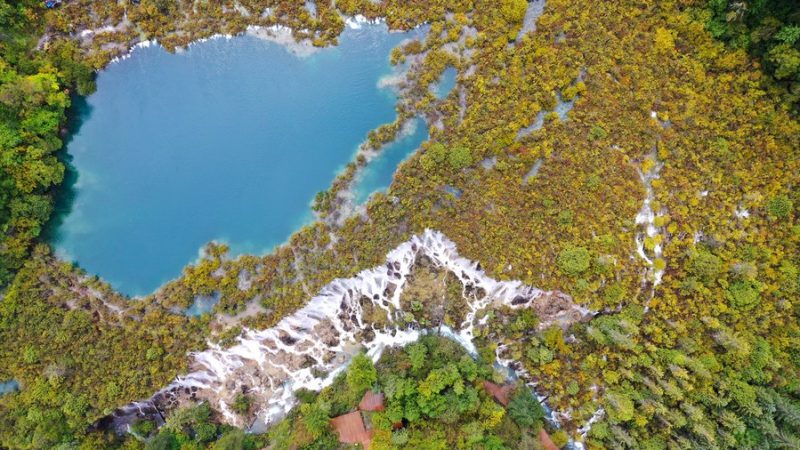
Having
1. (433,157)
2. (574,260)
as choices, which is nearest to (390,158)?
(433,157)

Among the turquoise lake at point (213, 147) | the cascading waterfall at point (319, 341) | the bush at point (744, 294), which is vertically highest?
the turquoise lake at point (213, 147)

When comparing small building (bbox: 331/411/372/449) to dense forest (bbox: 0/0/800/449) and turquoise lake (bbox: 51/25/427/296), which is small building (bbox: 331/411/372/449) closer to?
dense forest (bbox: 0/0/800/449)

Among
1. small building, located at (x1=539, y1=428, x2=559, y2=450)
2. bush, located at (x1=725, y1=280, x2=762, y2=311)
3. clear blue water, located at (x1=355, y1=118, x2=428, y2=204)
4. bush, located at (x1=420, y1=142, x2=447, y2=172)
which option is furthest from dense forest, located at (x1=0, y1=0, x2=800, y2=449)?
clear blue water, located at (x1=355, y1=118, x2=428, y2=204)

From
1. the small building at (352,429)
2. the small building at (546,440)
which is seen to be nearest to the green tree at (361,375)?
the small building at (352,429)

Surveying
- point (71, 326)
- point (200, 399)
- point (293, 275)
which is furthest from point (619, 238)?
point (71, 326)

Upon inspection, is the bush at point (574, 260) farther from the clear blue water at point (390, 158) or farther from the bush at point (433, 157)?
the clear blue water at point (390, 158)

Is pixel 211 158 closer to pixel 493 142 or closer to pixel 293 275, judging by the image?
pixel 293 275
